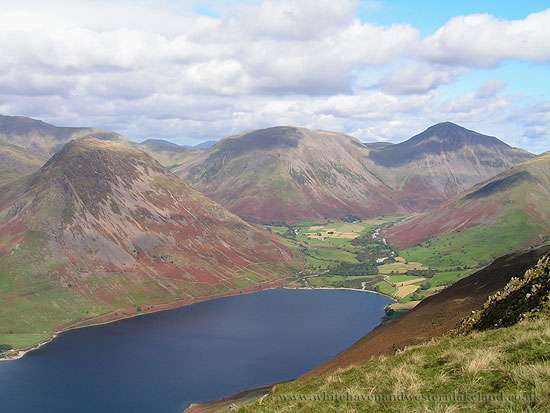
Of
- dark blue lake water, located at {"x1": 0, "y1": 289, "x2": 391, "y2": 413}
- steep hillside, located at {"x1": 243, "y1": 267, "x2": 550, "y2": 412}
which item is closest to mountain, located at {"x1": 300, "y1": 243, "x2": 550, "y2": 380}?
steep hillside, located at {"x1": 243, "y1": 267, "x2": 550, "y2": 412}

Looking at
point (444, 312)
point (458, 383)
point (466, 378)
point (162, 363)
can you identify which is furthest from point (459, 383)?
point (162, 363)

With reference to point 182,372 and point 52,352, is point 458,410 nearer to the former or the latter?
point 182,372

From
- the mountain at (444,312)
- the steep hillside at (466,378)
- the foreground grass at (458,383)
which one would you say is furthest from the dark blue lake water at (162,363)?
the foreground grass at (458,383)

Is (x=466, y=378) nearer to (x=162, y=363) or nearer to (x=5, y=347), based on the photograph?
(x=162, y=363)

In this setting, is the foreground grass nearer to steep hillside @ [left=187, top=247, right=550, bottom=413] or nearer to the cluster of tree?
steep hillside @ [left=187, top=247, right=550, bottom=413]

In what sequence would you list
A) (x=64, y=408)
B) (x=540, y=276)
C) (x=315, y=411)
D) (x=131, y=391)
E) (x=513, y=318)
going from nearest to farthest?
(x=315, y=411)
(x=513, y=318)
(x=540, y=276)
(x=64, y=408)
(x=131, y=391)

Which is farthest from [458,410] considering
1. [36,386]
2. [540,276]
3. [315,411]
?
[36,386]
